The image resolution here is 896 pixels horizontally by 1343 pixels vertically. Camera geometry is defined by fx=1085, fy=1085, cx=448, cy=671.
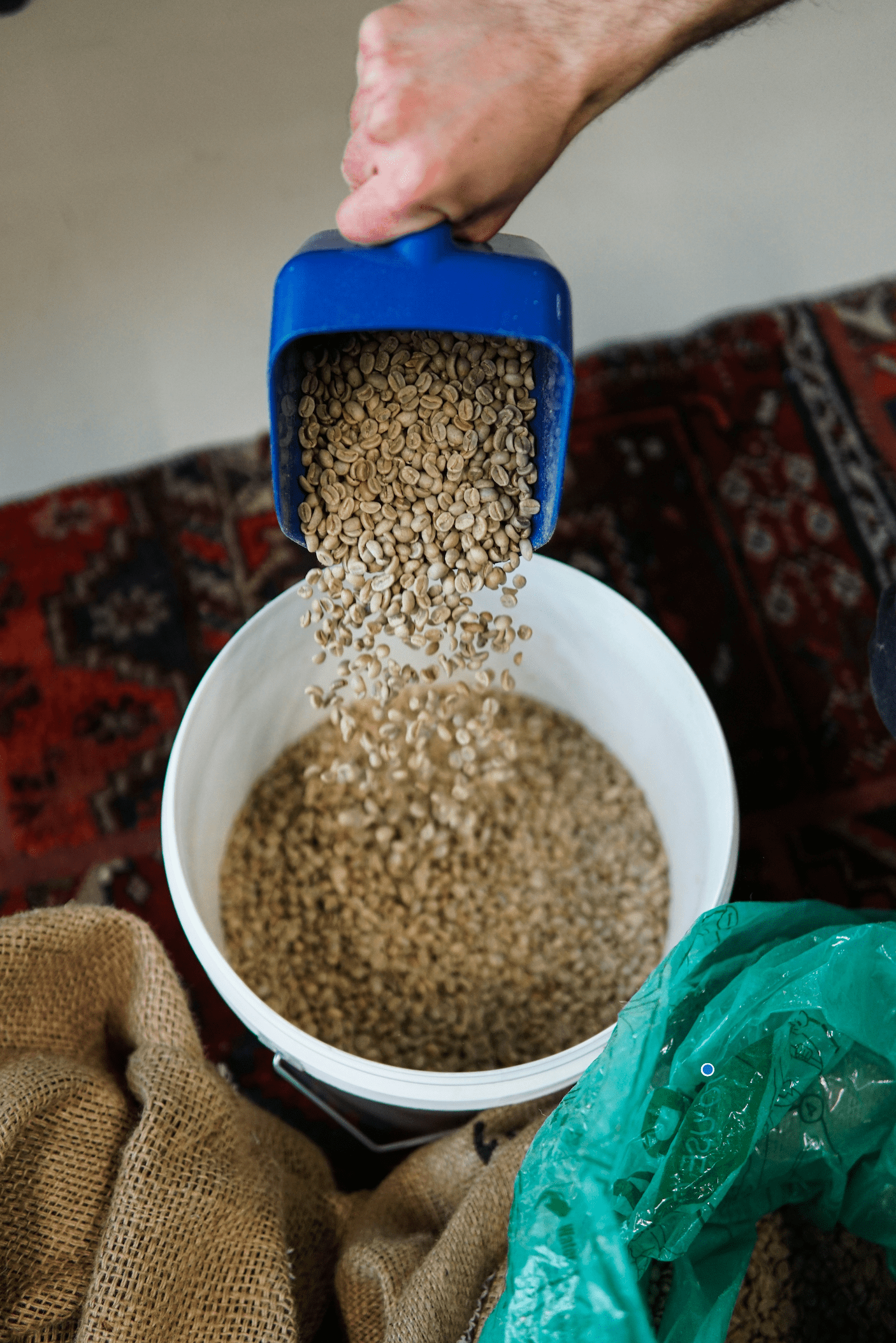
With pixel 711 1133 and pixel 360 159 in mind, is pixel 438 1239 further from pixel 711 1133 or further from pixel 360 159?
pixel 360 159

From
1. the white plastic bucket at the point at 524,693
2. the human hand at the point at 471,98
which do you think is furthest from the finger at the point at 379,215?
the white plastic bucket at the point at 524,693

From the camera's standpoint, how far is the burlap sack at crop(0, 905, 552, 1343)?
2.69ft

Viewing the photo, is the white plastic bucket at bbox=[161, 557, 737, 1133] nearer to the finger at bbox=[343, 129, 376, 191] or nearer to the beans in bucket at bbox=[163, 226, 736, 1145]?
the beans in bucket at bbox=[163, 226, 736, 1145]

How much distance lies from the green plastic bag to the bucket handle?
1.14ft

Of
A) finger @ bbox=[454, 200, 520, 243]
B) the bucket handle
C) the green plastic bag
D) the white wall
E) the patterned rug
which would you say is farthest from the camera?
the white wall

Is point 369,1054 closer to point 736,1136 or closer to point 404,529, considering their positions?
point 736,1136

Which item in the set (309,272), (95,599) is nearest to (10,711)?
(95,599)

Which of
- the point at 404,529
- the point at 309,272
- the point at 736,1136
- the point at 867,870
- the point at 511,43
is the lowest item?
the point at 867,870

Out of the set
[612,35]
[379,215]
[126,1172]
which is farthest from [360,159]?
[126,1172]

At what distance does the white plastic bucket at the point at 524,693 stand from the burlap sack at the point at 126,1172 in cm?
8

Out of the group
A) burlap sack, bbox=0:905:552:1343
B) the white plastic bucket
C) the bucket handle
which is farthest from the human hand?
the bucket handle

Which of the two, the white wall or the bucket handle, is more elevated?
the white wall

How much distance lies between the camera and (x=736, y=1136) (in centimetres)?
78

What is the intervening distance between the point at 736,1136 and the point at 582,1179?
13 cm
